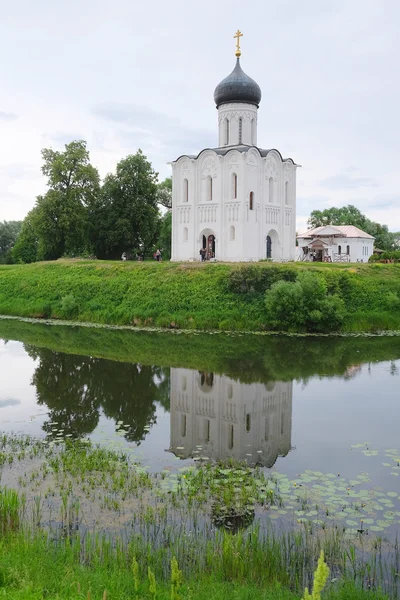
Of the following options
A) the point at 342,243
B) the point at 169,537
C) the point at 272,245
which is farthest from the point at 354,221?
the point at 169,537

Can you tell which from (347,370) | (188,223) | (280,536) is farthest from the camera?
(188,223)

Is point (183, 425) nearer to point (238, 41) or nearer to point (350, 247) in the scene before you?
point (238, 41)

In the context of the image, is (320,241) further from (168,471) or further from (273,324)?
(168,471)

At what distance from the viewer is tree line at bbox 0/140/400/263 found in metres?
39.9

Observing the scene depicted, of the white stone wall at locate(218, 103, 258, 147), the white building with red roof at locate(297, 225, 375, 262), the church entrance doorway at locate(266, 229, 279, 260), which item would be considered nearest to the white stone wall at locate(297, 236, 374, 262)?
the white building with red roof at locate(297, 225, 375, 262)

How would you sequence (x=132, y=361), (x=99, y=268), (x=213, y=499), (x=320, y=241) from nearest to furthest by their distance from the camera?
(x=213, y=499)
(x=132, y=361)
(x=99, y=268)
(x=320, y=241)

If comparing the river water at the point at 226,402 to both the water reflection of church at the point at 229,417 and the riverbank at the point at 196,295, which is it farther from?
the riverbank at the point at 196,295

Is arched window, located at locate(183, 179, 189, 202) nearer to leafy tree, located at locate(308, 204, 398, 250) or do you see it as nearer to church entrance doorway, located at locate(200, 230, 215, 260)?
church entrance doorway, located at locate(200, 230, 215, 260)

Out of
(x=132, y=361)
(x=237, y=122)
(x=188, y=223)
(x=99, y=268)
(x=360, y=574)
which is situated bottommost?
(x=360, y=574)

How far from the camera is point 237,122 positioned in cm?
3484

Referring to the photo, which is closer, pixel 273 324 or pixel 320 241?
pixel 273 324

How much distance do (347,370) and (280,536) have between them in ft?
36.3

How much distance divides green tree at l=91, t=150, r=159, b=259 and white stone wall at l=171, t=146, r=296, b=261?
20.2 feet

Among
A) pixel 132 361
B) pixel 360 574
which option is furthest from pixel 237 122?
pixel 360 574
